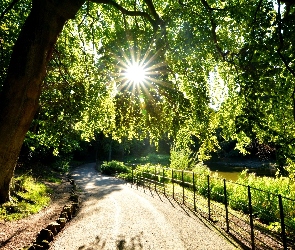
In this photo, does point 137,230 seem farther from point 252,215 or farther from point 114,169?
point 114,169

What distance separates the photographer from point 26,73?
553 centimetres

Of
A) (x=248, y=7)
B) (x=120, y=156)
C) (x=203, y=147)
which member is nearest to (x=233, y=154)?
(x=120, y=156)

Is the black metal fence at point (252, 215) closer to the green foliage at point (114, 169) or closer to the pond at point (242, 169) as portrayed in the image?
the green foliage at point (114, 169)

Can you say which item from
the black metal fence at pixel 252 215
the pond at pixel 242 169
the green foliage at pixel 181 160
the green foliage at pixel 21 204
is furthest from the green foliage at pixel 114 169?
the green foliage at pixel 21 204

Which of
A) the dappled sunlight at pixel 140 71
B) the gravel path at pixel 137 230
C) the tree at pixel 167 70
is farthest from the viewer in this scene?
the dappled sunlight at pixel 140 71

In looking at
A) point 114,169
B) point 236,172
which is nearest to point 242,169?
A: point 236,172

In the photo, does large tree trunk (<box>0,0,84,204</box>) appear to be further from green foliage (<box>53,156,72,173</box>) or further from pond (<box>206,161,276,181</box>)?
green foliage (<box>53,156,72,173</box>)

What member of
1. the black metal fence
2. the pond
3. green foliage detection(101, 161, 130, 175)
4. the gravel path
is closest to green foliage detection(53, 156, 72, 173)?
green foliage detection(101, 161, 130, 175)

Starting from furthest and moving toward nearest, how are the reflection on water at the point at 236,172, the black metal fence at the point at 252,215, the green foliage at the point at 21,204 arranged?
1. the reflection on water at the point at 236,172
2. the green foliage at the point at 21,204
3. the black metal fence at the point at 252,215

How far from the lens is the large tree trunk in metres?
5.46

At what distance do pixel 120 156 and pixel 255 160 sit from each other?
26275 millimetres

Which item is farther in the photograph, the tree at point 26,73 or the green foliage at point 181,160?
the green foliage at point 181,160

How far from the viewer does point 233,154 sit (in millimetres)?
49656

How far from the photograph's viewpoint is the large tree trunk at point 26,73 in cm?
546
